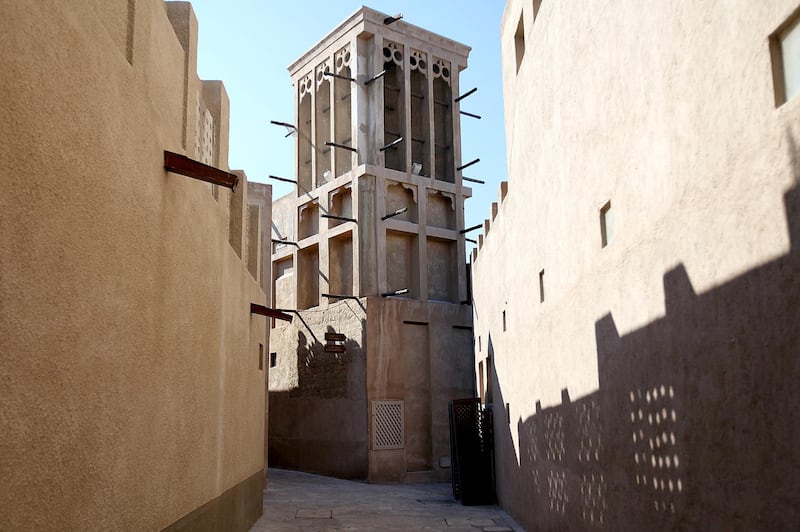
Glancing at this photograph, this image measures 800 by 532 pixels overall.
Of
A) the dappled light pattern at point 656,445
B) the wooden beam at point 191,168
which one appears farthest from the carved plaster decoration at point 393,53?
the dappled light pattern at point 656,445

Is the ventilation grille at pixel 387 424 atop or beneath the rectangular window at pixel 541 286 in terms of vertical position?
beneath

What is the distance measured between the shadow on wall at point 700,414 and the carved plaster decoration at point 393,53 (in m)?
13.5

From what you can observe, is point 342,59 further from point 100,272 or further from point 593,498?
point 100,272

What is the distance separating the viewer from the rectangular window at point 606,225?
19.6 ft

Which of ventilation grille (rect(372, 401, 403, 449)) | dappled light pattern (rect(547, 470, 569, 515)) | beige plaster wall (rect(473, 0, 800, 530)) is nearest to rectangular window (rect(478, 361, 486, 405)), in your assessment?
ventilation grille (rect(372, 401, 403, 449))

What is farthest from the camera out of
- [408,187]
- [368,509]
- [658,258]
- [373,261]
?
[408,187]

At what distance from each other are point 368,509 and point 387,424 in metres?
4.64

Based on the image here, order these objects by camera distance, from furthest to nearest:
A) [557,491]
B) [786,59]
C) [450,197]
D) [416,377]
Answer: [450,197] < [416,377] < [557,491] < [786,59]

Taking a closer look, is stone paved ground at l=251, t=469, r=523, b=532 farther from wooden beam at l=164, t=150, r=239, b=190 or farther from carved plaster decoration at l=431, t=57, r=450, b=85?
carved plaster decoration at l=431, t=57, r=450, b=85

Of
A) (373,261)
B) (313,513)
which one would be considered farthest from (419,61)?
(313,513)

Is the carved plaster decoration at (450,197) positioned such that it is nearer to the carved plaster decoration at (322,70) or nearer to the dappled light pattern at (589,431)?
the carved plaster decoration at (322,70)

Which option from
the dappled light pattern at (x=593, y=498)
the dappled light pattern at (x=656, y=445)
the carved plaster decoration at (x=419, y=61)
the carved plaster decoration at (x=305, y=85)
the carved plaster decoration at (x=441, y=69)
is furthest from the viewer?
the carved plaster decoration at (x=305, y=85)

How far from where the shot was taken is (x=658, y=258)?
15.7ft

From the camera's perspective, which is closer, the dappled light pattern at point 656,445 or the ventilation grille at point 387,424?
the dappled light pattern at point 656,445
